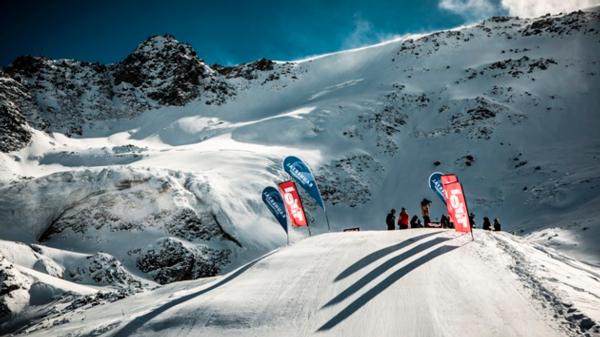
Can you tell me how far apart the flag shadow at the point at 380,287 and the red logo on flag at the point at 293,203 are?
704cm

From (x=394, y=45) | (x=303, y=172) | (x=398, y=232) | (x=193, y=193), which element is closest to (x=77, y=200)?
(x=193, y=193)

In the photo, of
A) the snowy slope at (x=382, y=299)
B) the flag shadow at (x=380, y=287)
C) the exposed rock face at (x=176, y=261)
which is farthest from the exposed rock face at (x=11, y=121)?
the flag shadow at (x=380, y=287)

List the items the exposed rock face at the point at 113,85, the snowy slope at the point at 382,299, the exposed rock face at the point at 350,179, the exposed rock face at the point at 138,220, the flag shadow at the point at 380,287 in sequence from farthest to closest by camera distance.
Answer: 1. the exposed rock face at the point at 113,85
2. the exposed rock face at the point at 350,179
3. the exposed rock face at the point at 138,220
4. the flag shadow at the point at 380,287
5. the snowy slope at the point at 382,299

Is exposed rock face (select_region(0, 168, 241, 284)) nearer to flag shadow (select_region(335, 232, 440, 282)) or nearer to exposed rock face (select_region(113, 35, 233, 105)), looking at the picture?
flag shadow (select_region(335, 232, 440, 282))

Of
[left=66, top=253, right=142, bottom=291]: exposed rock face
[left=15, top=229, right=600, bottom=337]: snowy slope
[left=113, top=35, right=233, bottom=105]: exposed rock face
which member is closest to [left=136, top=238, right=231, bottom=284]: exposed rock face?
[left=66, top=253, right=142, bottom=291]: exposed rock face

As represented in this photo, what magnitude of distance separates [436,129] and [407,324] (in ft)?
128

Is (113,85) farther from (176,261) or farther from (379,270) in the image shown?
(379,270)

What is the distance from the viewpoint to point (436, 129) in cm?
4328

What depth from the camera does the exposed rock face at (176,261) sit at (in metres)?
21.7

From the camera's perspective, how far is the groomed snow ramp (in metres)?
7.31

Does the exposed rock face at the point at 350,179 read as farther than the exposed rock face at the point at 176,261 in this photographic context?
Yes

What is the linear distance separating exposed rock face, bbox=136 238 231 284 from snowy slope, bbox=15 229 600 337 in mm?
9024

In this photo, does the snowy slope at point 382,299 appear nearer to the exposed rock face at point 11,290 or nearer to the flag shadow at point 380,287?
the flag shadow at point 380,287

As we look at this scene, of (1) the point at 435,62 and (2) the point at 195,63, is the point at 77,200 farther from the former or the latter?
(1) the point at 435,62
